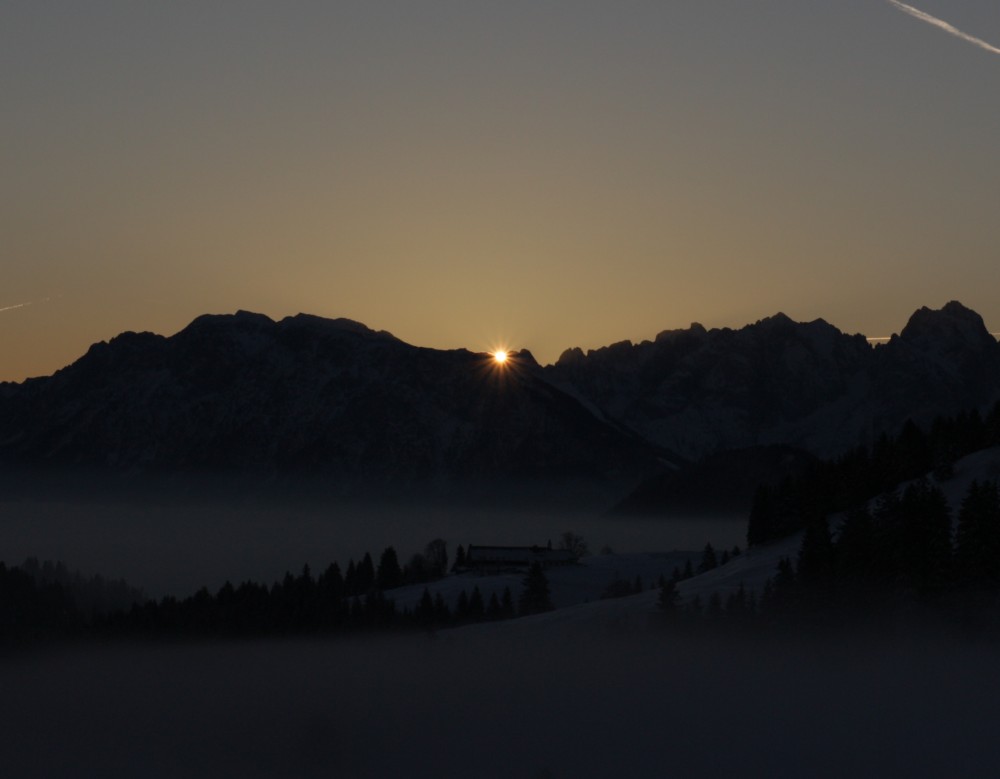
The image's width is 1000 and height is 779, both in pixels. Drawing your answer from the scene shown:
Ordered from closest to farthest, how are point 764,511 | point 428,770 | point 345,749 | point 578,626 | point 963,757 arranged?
point 963,757, point 428,770, point 345,749, point 578,626, point 764,511

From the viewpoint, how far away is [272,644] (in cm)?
19350

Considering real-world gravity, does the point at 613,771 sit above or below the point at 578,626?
below

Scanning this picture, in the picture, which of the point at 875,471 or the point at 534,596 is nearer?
the point at 875,471

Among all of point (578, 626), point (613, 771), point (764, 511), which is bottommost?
point (613, 771)

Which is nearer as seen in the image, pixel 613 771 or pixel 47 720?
pixel 613 771

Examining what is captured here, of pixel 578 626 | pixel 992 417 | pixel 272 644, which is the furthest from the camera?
pixel 272 644

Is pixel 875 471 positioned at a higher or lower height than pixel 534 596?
higher

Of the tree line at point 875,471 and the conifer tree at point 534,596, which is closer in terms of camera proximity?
the tree line at point 875,471

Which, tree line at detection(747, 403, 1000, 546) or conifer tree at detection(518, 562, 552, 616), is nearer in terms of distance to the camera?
tree line at detection(747, 403, 1000, 546)

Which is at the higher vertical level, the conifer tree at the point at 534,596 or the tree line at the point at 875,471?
the tree line at the point at 875,471

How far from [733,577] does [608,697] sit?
1454 inches

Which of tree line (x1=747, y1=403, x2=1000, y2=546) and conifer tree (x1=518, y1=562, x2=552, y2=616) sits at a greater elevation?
tree line (x1=747, y1=403, x2=1000, y2=546)

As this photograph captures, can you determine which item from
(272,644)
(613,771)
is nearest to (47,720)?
(272,644)

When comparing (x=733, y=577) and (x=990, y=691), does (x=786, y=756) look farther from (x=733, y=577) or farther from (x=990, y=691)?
(x=733, y=577)
